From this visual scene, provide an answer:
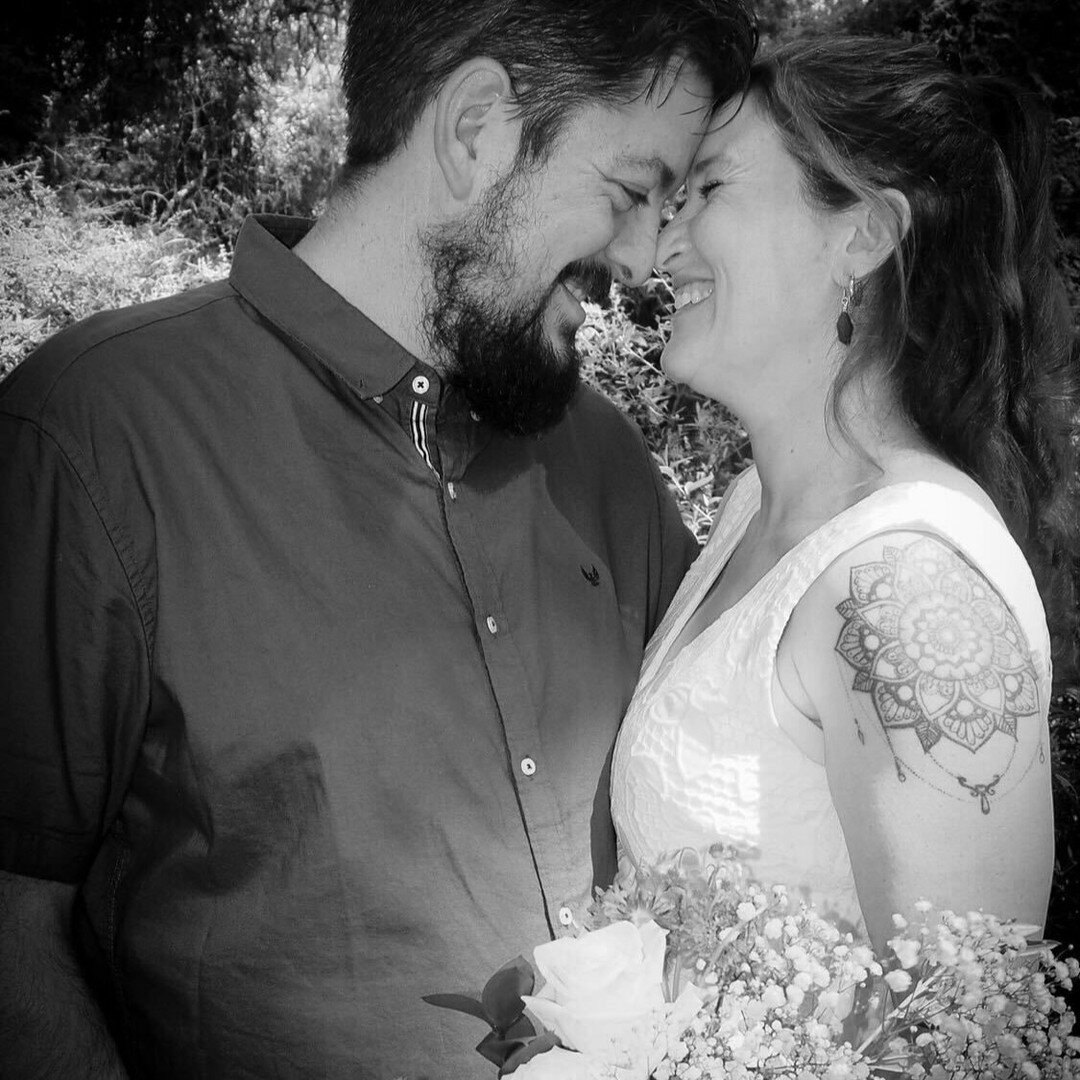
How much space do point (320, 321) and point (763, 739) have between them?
0.95 meters

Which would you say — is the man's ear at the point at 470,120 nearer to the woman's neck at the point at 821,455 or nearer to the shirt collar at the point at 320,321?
the shirt collar at the point at 320,321

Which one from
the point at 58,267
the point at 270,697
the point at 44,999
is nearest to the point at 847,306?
the point at 270,697

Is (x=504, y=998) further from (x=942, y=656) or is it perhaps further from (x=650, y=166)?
(x=650, y=166)

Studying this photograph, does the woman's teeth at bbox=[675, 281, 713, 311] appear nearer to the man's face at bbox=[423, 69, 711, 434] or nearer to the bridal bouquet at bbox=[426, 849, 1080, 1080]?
the man's face at bbox=[423, 69, 711, 434]

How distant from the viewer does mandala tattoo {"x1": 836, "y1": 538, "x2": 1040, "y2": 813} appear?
141 cm

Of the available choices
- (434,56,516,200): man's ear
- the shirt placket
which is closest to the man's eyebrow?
(434,56,516,200): man's ear

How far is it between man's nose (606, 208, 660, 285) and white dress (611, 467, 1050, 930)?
1.93ft

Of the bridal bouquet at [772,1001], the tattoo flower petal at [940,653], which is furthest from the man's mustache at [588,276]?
the bridal bouquet at [772,1001]

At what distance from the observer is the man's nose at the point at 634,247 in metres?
1.97

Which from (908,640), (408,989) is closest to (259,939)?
(408,989)

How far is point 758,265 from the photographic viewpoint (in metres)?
1.96

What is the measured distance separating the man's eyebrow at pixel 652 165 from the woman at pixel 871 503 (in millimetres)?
103

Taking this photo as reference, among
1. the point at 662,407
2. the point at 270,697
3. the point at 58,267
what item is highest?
the point at 270,697

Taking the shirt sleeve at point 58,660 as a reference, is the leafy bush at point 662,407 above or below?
below
